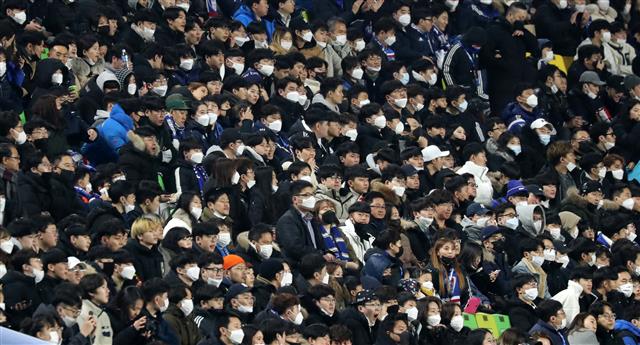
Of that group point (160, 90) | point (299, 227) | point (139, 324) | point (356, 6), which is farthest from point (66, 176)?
point (356, 6)

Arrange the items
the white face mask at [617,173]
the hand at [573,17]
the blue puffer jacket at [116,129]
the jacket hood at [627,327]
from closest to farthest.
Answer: the blue puffer jacket at [116,129]
the jacket hood at [627,327]
the white face mask at [617,173]
the hand at [573,17]

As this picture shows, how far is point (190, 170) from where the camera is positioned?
71.8ft

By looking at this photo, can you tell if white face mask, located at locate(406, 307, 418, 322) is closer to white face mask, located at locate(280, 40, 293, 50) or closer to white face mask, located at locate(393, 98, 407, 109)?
white face mask, located at locate(393, 98, 407, 109)

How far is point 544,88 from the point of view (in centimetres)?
2855

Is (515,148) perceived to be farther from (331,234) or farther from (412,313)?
(412,313)

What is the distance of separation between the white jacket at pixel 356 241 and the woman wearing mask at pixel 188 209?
1770 mm

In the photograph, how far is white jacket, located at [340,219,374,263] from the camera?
71.2 ft

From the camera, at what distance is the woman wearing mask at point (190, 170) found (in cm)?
2170

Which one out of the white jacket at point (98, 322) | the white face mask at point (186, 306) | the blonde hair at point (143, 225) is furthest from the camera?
the blonde hair at point (143, 225)

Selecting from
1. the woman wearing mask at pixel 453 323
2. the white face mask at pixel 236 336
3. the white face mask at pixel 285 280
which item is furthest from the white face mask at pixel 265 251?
the white face mask at pixel 236 336

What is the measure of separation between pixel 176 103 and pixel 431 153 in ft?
11.4

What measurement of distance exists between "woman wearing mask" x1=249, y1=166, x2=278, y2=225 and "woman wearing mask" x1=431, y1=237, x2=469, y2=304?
67.6 inches

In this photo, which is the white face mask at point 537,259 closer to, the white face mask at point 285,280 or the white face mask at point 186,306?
the white face mask at point 285,280

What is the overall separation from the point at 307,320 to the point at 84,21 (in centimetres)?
626
